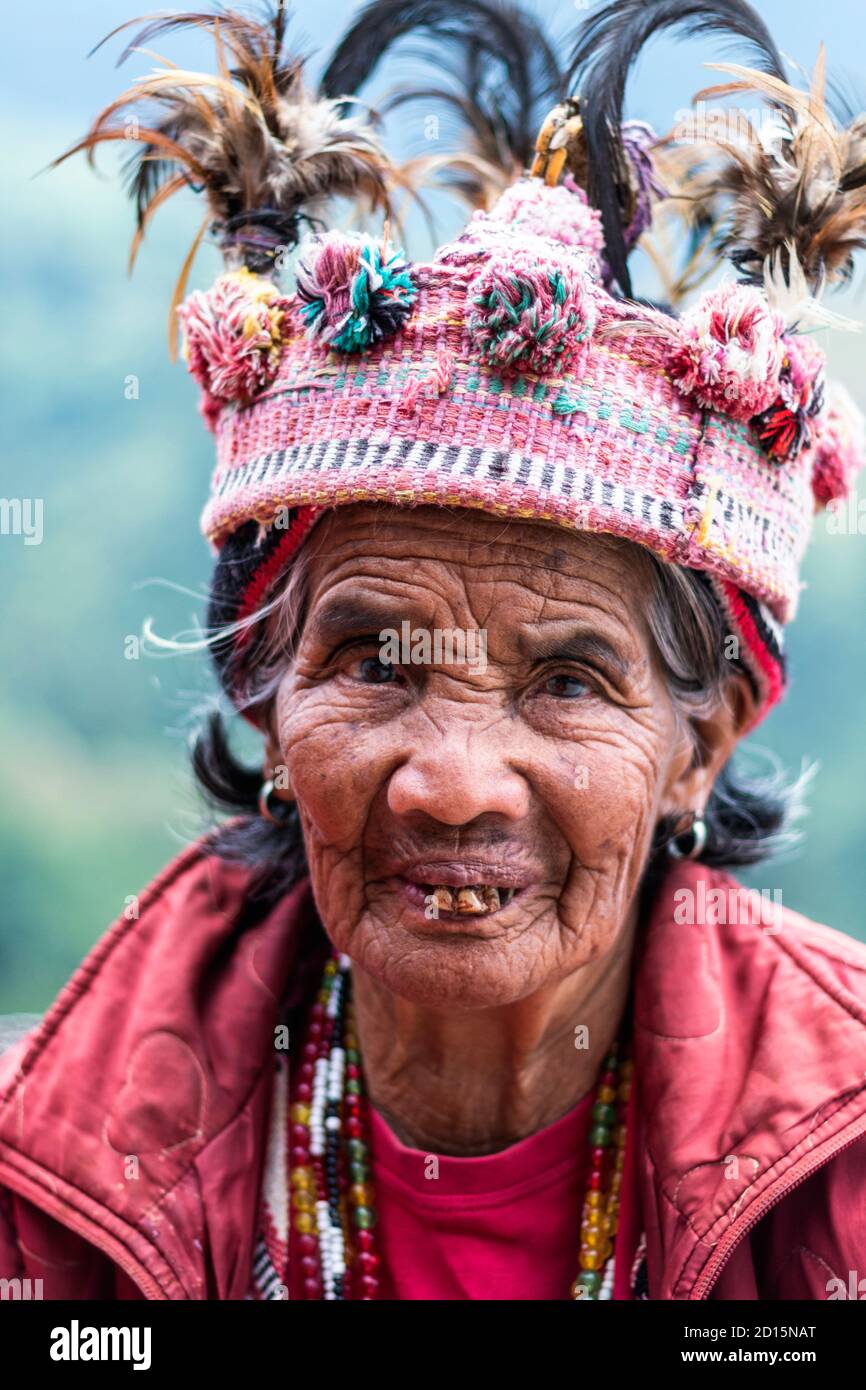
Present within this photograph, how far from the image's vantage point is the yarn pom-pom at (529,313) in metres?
1.99

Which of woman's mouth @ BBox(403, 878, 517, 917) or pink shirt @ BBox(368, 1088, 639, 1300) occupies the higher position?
woman's mouth @ BBox(403, 878, 517, 917)

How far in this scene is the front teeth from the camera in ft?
6.75

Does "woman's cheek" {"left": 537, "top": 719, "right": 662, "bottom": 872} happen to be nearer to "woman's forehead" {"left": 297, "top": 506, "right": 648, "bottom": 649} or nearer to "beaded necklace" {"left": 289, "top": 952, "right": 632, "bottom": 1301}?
"woman's forehead" {"left": 297, "top": 506, "right": 648, "bottom": 649}

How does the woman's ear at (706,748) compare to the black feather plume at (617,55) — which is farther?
the woman's ear at (706,748)

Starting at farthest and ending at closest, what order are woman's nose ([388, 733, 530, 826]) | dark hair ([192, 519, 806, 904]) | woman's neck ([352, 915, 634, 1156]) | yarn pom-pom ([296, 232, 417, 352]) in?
woman's neck ([352, 915, 634, 1156])
dark hair ([192, 519, 806, 904])
yarn pom-pom ([296, 232, 417, 352])
woman's nose ([388, 733, 530, 826])

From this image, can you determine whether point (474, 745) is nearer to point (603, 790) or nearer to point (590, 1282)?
point (603, 790)

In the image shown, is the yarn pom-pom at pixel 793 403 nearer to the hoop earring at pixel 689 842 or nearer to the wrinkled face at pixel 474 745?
the wrinkled face at pixel 474 745

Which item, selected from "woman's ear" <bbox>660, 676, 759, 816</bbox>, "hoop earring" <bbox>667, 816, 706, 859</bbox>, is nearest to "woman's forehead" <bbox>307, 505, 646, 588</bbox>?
"woman's ear" <bbox>660, 676, 759, 816</bbox>

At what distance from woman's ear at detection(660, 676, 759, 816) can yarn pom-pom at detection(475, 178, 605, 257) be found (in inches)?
33.3

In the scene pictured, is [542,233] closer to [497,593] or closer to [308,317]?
[308,317]

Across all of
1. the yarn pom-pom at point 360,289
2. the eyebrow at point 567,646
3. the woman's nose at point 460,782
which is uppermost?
the yarn pom-pom at point 360,289

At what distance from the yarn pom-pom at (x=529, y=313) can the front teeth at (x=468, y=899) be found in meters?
0.82

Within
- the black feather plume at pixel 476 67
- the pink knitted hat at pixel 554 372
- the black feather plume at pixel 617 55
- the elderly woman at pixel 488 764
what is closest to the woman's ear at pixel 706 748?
the elderly woman at pixel 488 764

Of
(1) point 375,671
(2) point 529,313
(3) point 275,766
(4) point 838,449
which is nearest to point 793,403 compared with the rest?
(4) point 838,449
